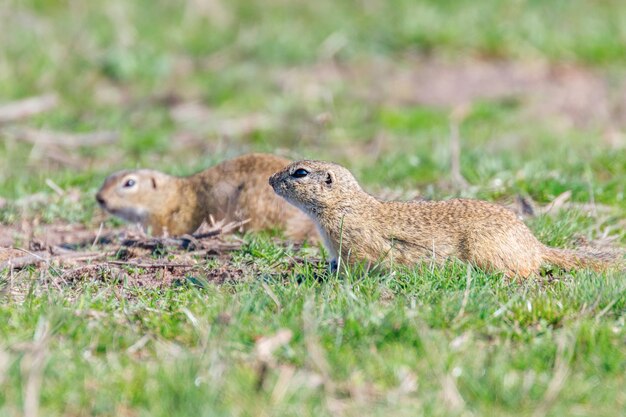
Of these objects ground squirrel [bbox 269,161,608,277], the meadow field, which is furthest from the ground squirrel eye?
the meadow field

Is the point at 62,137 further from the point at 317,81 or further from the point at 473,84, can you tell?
the point at 473,84

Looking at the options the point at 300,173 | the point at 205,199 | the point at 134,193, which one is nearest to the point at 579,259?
the point at 300,173

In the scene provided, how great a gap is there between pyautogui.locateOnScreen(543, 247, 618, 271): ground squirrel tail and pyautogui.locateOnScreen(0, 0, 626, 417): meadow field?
0.69ft

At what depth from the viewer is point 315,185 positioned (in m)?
5.75

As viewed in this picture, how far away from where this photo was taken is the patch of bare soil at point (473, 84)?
35.7 ft

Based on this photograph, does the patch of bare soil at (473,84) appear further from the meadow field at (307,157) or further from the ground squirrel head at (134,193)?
the ground squirrel head at (134,193)

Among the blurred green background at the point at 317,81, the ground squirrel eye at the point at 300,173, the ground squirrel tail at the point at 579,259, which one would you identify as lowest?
the blurred green background at the point at 317,81

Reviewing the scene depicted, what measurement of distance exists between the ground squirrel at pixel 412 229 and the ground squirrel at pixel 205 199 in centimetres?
78

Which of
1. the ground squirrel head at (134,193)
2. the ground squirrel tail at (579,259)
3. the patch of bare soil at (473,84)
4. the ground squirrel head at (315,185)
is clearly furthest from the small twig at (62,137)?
the ground squirrel tail at (579,259)

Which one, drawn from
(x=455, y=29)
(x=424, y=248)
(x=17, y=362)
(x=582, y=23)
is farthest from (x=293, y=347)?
(x=582, y=23)

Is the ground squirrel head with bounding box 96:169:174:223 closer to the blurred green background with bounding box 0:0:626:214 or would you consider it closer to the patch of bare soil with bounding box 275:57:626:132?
the blurred green background with bounding box 0:0:626:214

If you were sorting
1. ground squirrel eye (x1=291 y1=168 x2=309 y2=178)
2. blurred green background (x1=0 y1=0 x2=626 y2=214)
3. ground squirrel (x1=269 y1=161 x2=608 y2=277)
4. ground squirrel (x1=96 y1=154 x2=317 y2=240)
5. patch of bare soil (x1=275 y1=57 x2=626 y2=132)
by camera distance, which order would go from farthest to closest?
patch of bare soil (x1=275 y1=57 x2=626 y2=132) < blurred green background (x1=0 y1=0 x2=626 y2=214) < ground squirrel (x1=96 y1=154 x2=317 y2=240) < ground squirrel eye (x1=291 y1=168 x2=309 y2=178) < ground squirrel (x1=269 y1=161 x2=608 y2=277)

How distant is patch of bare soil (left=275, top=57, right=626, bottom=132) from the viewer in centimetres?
1089

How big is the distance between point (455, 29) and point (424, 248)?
7.00m
